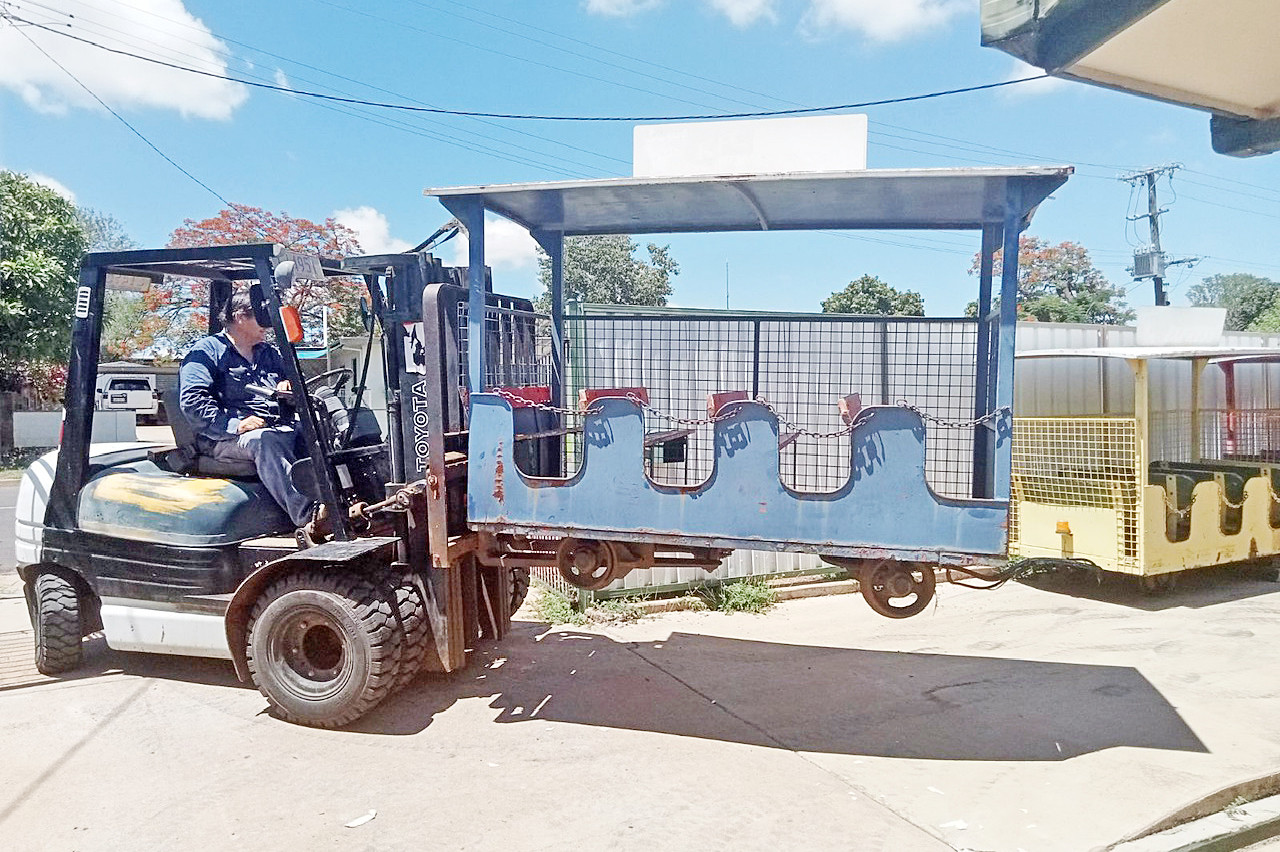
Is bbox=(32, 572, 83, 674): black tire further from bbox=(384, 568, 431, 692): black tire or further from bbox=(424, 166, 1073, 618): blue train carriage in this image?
bbox=(424, 166, 1073, 618): blue train carriage

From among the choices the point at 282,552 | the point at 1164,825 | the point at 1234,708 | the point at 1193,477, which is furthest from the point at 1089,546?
the point at 282,552

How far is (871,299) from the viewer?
3028 centimetres

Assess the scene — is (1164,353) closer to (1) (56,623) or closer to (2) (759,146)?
(2) (759,146)

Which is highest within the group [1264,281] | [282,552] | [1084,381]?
[1264,281]

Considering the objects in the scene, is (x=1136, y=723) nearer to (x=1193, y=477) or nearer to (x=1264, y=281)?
(x=1193, y=477)

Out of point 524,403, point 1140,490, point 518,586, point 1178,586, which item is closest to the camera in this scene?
point 524,403

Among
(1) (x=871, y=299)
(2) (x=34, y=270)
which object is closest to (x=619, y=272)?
(1) (x=871, y=299)

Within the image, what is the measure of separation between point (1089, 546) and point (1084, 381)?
9.77 ft

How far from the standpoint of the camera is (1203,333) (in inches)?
414

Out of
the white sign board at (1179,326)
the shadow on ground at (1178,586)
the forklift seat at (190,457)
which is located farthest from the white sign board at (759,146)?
the white sign board at (1179,326)

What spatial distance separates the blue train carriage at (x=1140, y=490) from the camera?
746 cm

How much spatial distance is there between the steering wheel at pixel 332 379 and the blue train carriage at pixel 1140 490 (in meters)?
5.08

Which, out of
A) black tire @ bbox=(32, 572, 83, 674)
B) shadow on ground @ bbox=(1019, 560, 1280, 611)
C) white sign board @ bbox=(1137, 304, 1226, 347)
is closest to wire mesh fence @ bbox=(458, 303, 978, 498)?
black tire @ bbox=(32, 572, 83, 674)

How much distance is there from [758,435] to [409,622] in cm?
223
